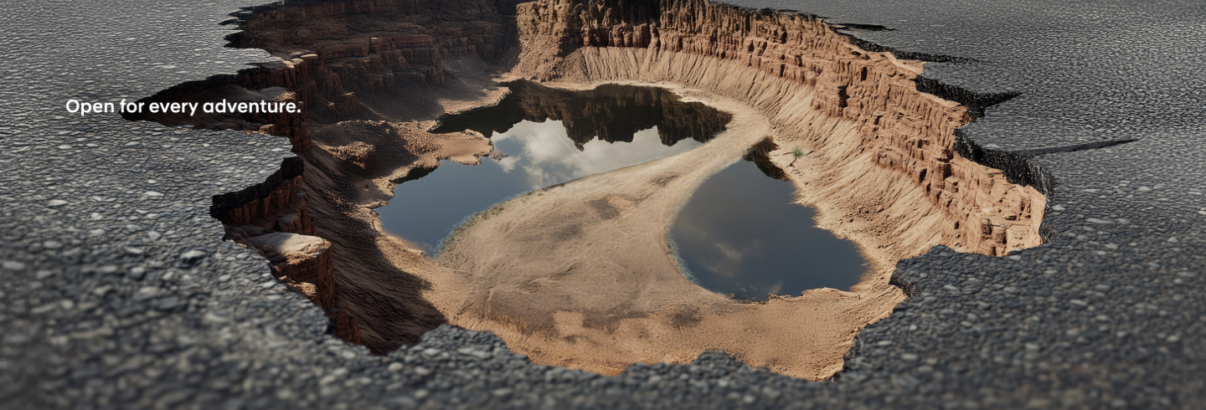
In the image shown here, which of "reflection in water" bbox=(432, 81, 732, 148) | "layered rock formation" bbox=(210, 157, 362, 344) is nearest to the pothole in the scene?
"layered rock formation" bbox=(210, 157, 362, 344)

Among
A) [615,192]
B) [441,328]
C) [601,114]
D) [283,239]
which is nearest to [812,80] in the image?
[601,114]

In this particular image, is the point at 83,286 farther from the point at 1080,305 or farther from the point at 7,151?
the point at 1080,305

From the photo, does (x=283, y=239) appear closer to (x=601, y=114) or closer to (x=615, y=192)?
(x=615, y=192)

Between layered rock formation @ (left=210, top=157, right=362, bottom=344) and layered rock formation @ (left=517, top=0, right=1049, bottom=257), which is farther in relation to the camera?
layered rock formation @ (left=517, top=0, right=1049, bottom=257)

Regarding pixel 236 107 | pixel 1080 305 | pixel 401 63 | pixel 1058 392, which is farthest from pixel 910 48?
pixel 401 63

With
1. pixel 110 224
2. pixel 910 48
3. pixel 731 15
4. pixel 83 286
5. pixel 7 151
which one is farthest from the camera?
pixel 731 15

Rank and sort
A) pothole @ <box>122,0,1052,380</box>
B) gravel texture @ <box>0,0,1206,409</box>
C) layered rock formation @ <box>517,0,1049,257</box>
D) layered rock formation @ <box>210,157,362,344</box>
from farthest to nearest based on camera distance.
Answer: layered rock formation @ <box>517,0,1049,257</box> < pothole @ <box>122,0,1052,380</box> < layered rock formation @ <box>210,157,362,344</box> < gravel texture @ <box>0,0,1206,409</box>

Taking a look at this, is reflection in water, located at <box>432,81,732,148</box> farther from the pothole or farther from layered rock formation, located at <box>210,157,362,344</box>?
layered rock formation, located at <box>210,157,362,344</box>
